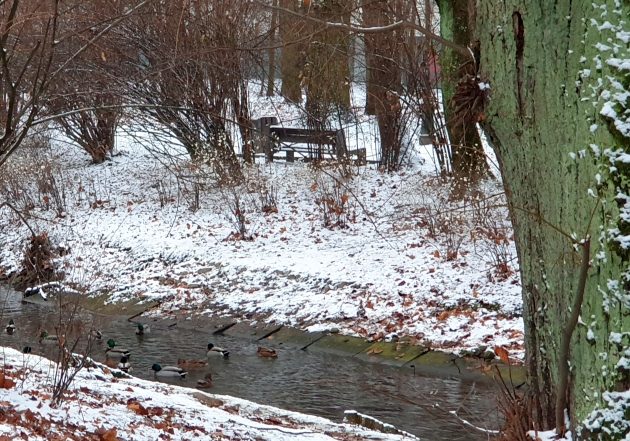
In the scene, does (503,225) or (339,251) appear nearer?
(503,225)

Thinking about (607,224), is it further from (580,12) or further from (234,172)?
(234,172)

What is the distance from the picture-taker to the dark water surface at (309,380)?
839 centimetres

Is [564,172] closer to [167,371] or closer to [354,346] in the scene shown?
[167,371]

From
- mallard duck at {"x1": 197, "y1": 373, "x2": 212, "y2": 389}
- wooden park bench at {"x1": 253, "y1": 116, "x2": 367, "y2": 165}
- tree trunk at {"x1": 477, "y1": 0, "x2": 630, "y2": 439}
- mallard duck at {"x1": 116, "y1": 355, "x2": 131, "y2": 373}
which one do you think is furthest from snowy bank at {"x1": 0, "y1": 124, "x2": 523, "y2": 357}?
tree trunk at {"x1": 477, "y1": 0, "x2": 630, "y2": 439}

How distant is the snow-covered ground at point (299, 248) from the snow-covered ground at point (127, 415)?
1.75 metres

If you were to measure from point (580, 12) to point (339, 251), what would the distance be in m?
10.5

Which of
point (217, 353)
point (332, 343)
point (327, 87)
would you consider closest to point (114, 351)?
point (217, 353)

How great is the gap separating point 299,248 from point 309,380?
15.6 feet

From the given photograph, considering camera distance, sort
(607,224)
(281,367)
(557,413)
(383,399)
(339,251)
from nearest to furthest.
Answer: (607,224) → (557,413) → (383,399) → (281,367) → (339,251)

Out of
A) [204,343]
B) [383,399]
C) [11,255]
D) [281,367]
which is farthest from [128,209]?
[383,399]

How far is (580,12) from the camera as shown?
3457 millimetres

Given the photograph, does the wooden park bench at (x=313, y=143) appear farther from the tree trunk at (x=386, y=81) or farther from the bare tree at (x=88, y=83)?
the bare tree at (x=88, y=83)

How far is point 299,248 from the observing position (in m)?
14.4

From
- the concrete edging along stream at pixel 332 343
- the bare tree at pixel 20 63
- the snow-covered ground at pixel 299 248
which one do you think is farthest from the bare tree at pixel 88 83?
the concrete edging along stream at pixel 332 343
